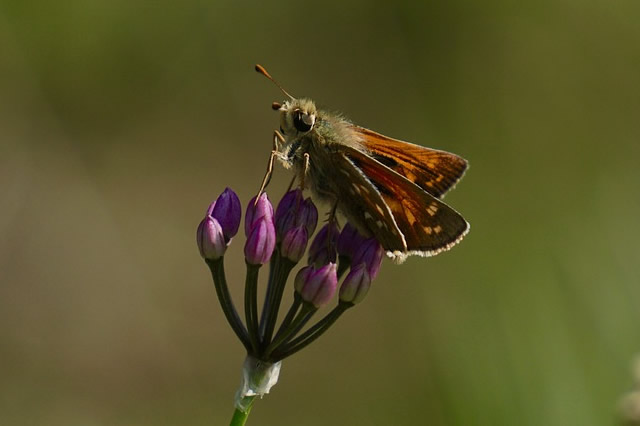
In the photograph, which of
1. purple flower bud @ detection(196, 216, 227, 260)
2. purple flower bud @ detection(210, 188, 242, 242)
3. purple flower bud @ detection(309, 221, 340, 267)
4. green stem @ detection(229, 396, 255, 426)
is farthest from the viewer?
purple flower bud @ detection(309, 221, 340, 267)

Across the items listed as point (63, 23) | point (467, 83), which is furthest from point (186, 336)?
point (467, 83)

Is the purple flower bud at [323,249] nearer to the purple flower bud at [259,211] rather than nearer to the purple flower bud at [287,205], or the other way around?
the purple flower bud at [287,205]

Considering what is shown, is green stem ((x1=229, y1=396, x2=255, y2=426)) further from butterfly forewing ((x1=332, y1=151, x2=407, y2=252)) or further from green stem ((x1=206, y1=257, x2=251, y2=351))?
butterfly forewing ((x1=332, y1=151, x2=407, y2=252))

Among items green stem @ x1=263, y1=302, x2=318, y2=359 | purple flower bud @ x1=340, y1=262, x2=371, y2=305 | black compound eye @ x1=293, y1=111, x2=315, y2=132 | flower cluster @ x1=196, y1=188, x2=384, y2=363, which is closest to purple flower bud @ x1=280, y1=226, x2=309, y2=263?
flower cluster @ x1=196, y1=188, x2=384, y2=363

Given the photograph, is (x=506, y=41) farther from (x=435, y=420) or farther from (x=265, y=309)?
(x=265, y=309)

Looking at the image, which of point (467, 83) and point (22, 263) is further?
point (467, 83)

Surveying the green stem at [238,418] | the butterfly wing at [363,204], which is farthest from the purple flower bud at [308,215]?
the green stem at [238,418]
